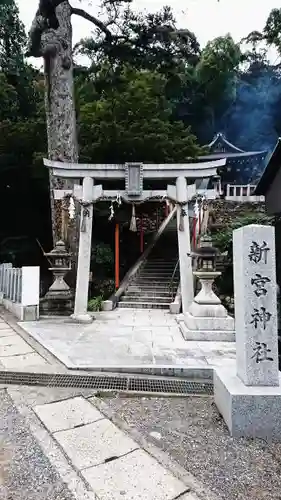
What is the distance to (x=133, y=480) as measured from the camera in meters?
2.42

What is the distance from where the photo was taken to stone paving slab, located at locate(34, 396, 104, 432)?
10.5 feet

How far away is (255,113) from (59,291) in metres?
32.8

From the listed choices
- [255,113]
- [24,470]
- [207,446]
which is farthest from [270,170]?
[255,113]

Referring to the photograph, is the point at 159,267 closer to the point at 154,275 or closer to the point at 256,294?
the point at 154,275

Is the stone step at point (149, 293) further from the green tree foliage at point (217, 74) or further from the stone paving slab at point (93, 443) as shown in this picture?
the green tree foliage at point (217, 74)

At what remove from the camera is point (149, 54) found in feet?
43.2

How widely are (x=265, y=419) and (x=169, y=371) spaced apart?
1686 mm

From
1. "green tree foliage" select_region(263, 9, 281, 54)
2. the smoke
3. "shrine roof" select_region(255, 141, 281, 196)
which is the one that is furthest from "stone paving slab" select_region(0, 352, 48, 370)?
"green tree foliage" select_region(263, 9, 281, 54)

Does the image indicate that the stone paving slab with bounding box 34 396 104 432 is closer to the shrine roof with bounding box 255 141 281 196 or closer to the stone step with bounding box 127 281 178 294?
the stone step with bounding box 127 281 178 294

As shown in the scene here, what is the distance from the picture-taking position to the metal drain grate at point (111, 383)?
13.6ft

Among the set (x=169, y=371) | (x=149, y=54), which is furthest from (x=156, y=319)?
(x=149, y=54)

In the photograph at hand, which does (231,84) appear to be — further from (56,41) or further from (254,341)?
(254,341)

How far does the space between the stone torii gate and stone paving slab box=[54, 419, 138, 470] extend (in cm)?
535

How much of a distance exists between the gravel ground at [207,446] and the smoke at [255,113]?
32.5 metres
